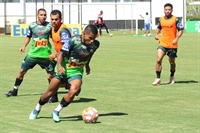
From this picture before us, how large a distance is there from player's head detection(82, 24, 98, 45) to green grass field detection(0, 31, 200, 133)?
4.71 feet

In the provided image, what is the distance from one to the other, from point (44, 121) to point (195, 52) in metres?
18.9

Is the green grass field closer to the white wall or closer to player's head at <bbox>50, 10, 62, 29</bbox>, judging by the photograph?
player's head at <bbox>50, 10, 62, 29</bbox>

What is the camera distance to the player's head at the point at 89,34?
10.1 meters

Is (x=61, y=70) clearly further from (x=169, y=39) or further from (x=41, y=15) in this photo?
(x=169, y=39)

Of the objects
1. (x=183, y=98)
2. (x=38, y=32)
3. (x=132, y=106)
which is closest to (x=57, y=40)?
(x=38, y=32)

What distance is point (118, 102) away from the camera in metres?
13.2

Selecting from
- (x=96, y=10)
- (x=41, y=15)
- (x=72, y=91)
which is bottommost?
(x=72, y=91)

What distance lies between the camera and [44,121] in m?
10.6

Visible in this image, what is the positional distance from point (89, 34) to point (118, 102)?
3.34 m

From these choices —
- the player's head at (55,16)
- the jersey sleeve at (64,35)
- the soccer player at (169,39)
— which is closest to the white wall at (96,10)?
the soccer player at (169,39)

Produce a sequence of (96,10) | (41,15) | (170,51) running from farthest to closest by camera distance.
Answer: (96,10) → (170,51) → (41,15)

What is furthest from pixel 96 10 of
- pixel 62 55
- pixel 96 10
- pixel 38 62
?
pixel 62 55

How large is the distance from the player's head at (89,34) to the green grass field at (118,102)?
56.5 inches

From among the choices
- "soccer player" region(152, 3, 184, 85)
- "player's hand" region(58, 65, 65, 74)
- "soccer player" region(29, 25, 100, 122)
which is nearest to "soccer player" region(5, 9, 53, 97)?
"soccer player" region(29, 25, 100, 122)
